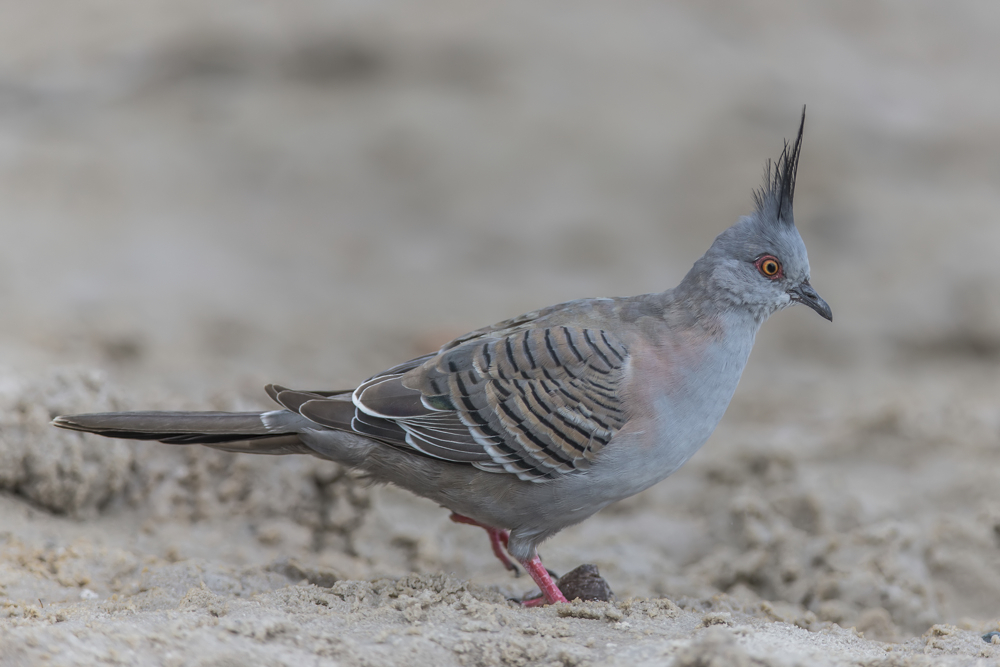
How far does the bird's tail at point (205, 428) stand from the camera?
352 centimetres

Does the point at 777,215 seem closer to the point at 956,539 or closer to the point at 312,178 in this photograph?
the point at 956,539

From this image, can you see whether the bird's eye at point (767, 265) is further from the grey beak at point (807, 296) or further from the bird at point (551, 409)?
the grey beak at point (807, 296)

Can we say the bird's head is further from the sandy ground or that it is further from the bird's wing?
the sandy ground

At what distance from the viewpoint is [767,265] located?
3797mm

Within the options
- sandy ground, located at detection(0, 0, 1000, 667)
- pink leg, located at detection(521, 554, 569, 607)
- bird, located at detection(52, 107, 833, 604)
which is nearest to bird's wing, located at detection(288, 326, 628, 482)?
bird, located at detection(52, 107, 833, 604)

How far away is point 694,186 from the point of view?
9.15 meters

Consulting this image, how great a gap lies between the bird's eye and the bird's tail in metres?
2.08

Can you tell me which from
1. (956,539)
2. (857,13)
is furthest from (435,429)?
(857,13)

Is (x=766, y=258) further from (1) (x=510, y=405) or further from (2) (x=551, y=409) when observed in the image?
(1) (x=510, y=405)

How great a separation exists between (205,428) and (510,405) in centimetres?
125

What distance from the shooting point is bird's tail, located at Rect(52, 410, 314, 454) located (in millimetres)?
3521

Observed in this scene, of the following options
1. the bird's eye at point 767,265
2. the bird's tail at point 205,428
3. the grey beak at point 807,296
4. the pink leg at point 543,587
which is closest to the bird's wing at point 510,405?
the bird's tail at point 205,428

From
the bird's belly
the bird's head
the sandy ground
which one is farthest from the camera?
the bird's head

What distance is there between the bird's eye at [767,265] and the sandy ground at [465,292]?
4.75 ft
